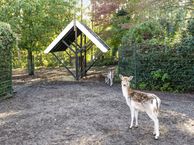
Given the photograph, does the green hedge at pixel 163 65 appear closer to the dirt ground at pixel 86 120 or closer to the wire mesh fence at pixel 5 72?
the dirt ground at pixel 86 120

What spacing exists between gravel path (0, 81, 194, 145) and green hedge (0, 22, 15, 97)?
51 centimetres

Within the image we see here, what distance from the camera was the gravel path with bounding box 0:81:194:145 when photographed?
538cm

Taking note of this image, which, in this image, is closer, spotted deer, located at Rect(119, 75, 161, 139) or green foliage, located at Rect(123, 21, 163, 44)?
spotted deer, located at Rect(119, 75, 161, 139)

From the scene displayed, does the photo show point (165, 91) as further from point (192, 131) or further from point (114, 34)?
point (114, 34)

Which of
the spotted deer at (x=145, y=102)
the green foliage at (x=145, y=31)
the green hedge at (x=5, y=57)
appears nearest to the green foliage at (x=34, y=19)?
the green hedge at (x=5, y=57)

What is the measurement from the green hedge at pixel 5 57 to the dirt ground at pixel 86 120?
515mm

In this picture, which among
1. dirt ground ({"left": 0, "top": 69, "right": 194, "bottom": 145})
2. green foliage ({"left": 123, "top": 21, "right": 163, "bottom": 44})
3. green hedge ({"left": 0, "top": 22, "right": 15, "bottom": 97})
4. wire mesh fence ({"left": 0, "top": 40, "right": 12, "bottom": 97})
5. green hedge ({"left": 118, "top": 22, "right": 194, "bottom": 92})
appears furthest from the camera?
green foliage ({"left": 123, "top": 21, "right": 163, "bottom": 44})

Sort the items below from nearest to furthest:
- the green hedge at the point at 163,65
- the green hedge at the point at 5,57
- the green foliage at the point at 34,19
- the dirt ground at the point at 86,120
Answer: the dirt ground at the point at 86,120, the green hedge at the point at 5,57, the green hedge at the point at 163,65, the green foliage at the point at 34,19

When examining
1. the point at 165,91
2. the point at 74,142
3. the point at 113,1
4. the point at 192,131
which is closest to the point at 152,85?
the point at 165,91

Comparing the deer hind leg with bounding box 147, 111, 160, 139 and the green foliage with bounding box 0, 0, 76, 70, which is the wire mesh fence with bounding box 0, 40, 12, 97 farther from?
the deer hind leg with bounding box 147, 111, 160, 139

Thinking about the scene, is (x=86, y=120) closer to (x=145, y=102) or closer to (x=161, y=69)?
(x=145, y=102)

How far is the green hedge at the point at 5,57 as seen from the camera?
31.7ft

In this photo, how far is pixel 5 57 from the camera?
10.0 metres

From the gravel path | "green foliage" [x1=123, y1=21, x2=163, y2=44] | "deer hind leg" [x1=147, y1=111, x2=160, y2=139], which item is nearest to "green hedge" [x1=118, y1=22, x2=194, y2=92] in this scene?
the gravel path
